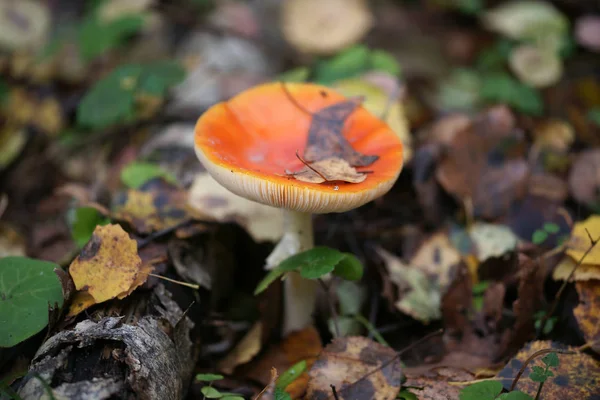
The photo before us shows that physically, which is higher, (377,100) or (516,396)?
(377,100)

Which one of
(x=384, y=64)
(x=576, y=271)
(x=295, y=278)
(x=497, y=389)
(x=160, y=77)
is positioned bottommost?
(x=295, y=278)

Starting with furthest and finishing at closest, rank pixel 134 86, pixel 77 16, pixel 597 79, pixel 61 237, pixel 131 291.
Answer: pixel 77 16
pixel 597 79
pixel 134 86
pixel 61 237
pixel 131 291

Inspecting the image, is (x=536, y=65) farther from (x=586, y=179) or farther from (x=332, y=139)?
(x=332, y=139)

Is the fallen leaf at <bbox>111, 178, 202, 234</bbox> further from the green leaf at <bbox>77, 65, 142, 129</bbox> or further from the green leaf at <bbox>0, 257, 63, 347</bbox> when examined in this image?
the green leaf at <bbox>77, 65, 142, 129</bbox>

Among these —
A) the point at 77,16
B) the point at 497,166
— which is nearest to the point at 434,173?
the point at 497,166

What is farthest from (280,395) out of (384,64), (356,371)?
(384,64)

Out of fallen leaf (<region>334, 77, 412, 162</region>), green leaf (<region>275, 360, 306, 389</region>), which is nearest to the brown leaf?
fallen leaf (<region>334, 77, 412, 162</region>)

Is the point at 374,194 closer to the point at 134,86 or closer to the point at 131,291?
the point at 131,291
